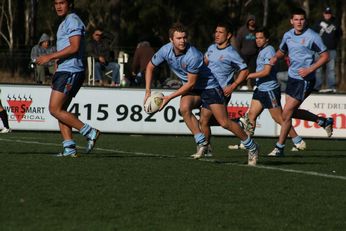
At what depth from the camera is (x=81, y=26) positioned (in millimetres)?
13164

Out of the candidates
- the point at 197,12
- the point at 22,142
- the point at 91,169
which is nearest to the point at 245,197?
the point at 91,169

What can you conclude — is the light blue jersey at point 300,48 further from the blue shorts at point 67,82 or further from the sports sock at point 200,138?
the blue shorts at point 67,82

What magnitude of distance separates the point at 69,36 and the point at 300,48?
3.64 meters

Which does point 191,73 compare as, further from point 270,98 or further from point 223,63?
point 270,98

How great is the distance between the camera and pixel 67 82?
13141mm

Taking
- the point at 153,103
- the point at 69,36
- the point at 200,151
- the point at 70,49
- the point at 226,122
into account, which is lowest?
the point at 200,151

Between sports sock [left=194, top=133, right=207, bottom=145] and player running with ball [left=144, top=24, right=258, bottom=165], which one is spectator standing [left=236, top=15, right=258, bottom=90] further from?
player running with ball [left=144, top=24, right=258, bottom=165]

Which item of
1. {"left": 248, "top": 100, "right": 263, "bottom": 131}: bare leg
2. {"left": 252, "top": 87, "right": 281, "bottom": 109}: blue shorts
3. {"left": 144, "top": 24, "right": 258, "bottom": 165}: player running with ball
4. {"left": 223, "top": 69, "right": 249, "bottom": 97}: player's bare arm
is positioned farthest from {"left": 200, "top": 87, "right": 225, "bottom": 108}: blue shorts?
{"left": 248, "top": 100, "right": 263, "bottom": 131}: bare leg

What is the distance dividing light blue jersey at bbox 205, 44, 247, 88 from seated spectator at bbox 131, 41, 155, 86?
34.1 ft

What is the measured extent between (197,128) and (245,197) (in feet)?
15.6

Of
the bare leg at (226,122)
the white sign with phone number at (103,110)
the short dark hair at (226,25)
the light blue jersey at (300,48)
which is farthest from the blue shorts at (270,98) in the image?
the white sign with phone number at (103,110)

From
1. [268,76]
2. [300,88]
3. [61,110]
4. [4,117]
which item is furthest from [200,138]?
[4,117]

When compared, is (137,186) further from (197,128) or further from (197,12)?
(197,12)

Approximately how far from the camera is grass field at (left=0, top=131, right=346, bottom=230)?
8047 mm
